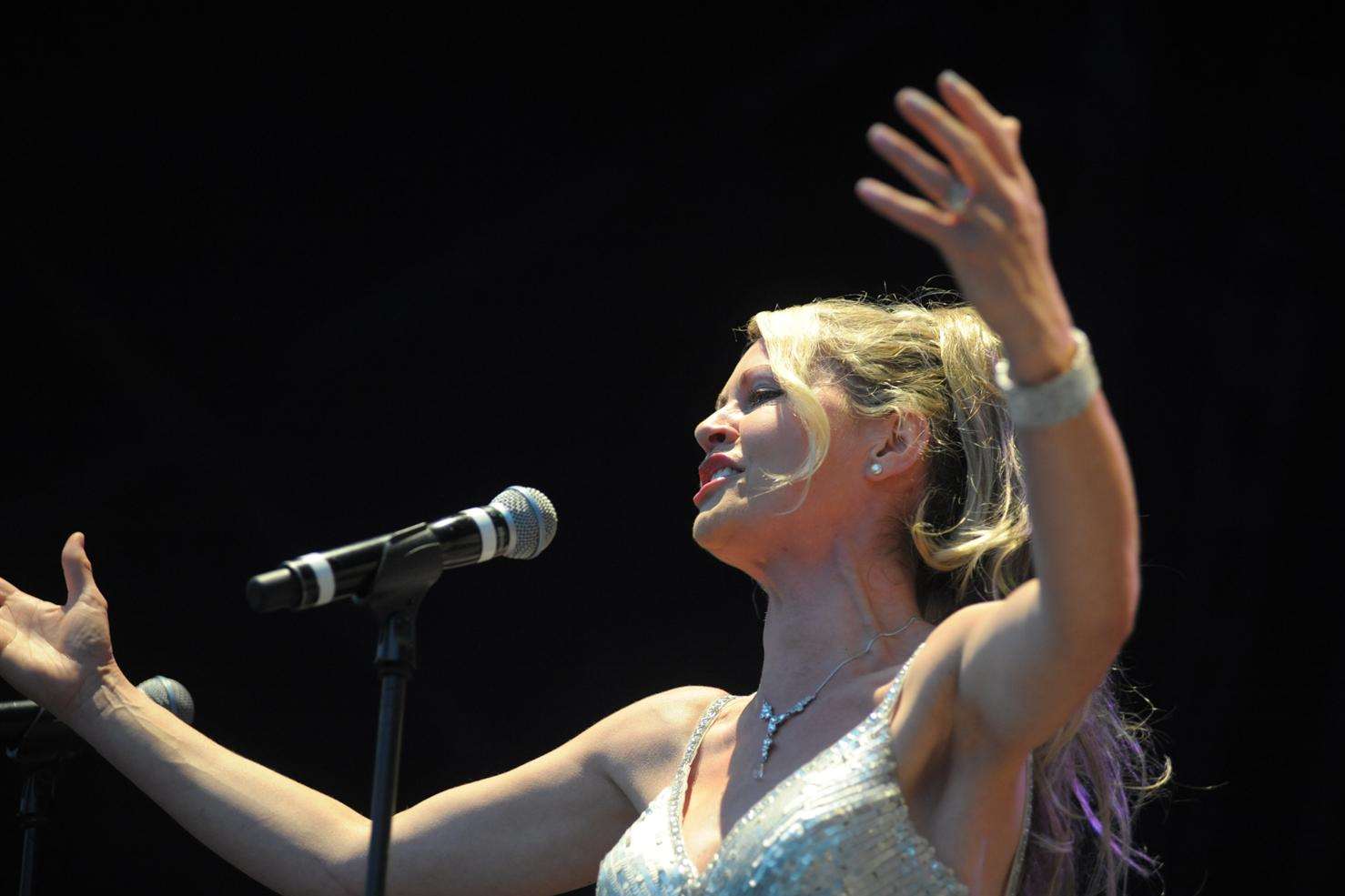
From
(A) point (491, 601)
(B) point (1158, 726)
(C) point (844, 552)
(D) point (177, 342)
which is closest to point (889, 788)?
(C) point (844, 552)

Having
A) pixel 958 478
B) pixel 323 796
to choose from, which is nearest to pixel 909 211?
pixel 958 478

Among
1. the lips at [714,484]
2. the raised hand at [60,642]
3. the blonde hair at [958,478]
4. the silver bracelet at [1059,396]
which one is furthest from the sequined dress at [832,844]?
the raised hand at [60,642]

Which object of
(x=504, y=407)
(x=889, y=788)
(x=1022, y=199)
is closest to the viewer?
(x=1022, y=199)

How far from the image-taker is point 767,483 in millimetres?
2457

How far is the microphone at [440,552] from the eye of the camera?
1.74m

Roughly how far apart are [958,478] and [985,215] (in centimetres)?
114

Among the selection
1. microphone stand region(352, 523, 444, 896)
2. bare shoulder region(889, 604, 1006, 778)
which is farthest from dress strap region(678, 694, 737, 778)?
microphone stand region(352, 523, 444, 896)

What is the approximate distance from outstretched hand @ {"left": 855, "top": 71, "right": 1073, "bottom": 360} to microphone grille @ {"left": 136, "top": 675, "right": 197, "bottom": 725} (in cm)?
157

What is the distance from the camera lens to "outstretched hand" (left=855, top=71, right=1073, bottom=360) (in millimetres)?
1512

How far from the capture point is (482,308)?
3.48 meters

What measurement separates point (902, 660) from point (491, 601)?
142cm

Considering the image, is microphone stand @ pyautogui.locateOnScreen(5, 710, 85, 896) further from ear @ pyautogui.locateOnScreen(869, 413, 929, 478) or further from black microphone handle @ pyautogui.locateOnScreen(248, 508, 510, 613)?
ear @ pyautogui.locateOnScreen(869, 413, 929, 478)

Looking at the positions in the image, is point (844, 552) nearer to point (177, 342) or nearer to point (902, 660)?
point (902, 660)

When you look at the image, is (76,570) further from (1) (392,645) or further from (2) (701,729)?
(2) (701,729)
